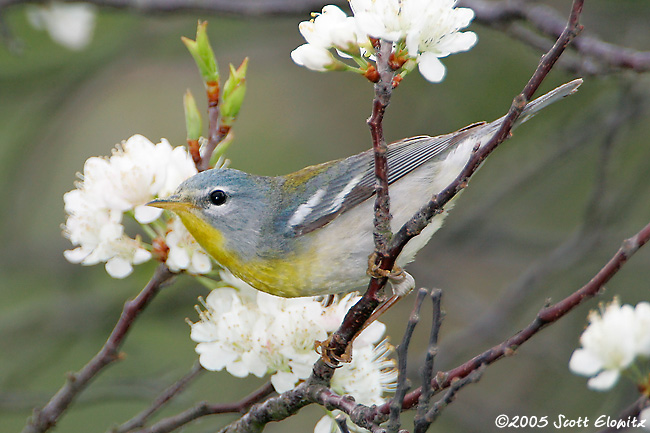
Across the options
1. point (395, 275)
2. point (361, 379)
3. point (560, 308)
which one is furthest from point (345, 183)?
point (560, 308)

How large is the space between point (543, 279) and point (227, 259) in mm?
2729

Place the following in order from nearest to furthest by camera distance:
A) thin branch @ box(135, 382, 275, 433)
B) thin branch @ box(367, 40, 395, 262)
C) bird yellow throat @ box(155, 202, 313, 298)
→ 1. thin branch @ box(367, 40, 395, 262)
2. thin branch @ box(135, 382, 275, 433)
3. bird yellow throat @ box(155, 202, 313, 298)

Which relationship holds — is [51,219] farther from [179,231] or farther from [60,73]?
[179,231]

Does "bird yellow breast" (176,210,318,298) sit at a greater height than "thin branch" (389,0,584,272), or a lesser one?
greater

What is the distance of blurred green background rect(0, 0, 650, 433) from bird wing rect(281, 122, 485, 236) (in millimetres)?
1382

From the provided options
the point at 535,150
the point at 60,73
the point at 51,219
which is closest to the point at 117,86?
the point at 51,219

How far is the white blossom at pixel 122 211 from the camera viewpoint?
2.94m

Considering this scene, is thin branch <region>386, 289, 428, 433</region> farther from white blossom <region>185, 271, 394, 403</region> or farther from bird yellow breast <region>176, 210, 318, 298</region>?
bird yellow breast <region>176, 210, 318, 298</region>

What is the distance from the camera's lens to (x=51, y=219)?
8.16 m

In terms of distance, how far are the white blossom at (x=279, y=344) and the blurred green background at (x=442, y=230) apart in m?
1.34

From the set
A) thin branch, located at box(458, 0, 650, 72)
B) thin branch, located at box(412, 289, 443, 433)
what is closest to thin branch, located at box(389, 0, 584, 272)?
thin branch, located at box(412, 289, 443, 433)

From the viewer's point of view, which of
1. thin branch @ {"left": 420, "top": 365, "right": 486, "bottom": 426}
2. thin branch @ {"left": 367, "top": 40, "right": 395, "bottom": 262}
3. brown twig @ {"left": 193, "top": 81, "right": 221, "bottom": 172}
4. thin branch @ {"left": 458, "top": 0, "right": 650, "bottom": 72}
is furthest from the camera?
thin branch @ {"left": 458, "top": 0, "right": 650, "bottom": 72}

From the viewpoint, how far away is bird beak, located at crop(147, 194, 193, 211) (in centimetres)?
299

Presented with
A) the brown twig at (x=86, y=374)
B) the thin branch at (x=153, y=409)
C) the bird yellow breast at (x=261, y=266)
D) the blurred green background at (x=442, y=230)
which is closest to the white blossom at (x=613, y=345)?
the bird yellow breast at (x=261, y=266)
